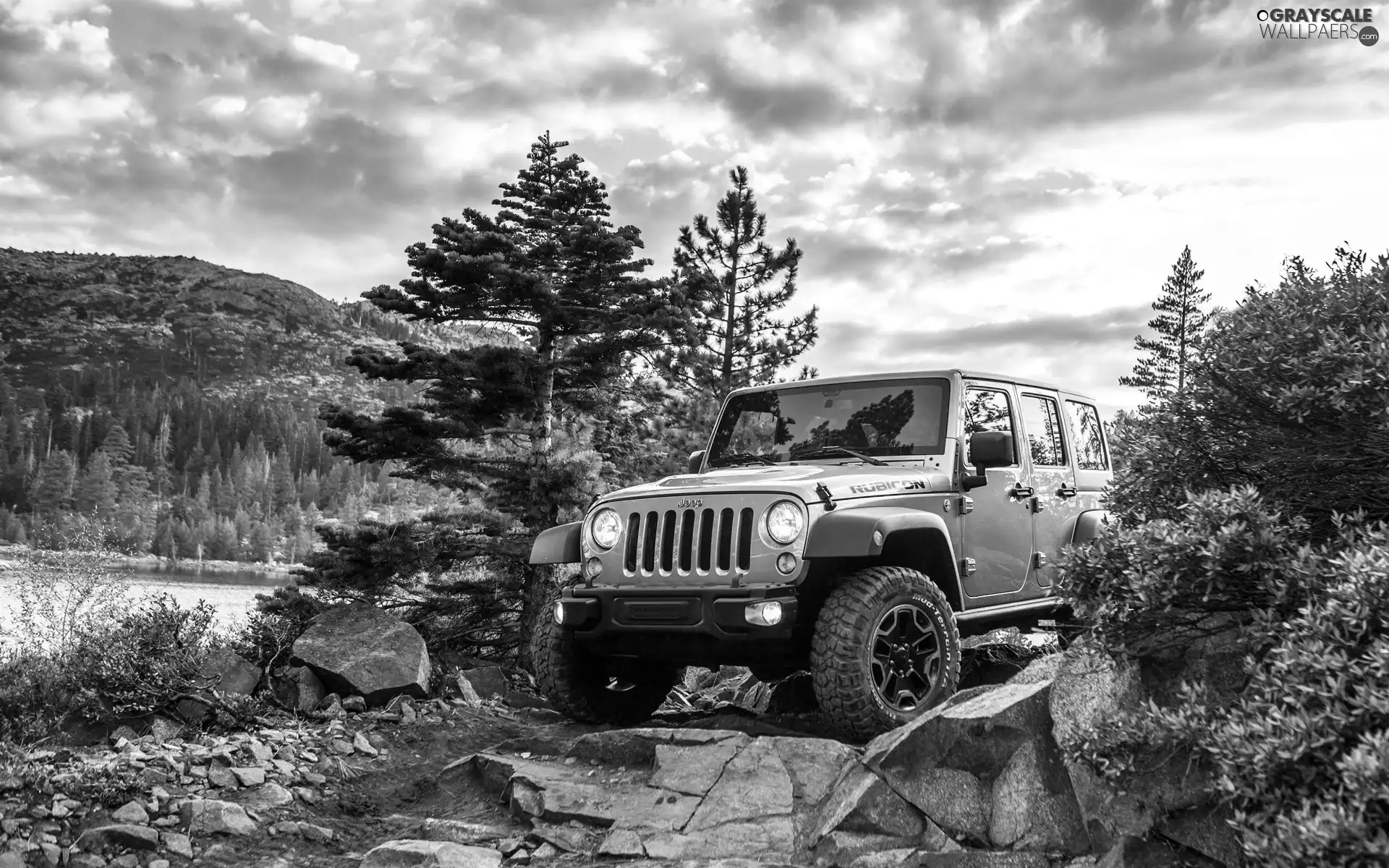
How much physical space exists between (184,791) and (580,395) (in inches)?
408

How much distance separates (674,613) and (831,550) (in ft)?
3.33

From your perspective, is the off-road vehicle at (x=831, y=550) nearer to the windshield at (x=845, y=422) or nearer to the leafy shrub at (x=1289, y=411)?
the windshield at (x=845, y=422)

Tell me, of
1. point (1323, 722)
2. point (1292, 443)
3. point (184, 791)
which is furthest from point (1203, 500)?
point (184, 791)

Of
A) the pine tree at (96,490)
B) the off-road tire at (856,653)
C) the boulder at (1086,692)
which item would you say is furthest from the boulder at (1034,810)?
the pine tree at (96,490)

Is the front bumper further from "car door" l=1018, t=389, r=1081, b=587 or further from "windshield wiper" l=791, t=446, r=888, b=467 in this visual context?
"car door" l=1018, t=389, r=1081, b=587

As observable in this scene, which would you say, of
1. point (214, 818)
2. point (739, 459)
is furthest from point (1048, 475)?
point (214, 818)

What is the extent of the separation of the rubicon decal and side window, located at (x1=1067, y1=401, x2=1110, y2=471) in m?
2.49

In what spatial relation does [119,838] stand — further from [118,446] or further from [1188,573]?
[118,446]

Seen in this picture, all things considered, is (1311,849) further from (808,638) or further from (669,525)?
(669,525)

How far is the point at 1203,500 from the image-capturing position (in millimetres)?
3916

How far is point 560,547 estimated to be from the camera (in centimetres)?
684

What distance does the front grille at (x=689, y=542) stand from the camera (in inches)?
233

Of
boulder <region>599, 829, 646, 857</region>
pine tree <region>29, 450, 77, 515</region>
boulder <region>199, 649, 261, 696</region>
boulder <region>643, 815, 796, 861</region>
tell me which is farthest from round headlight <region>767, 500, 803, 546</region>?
pine tree <region>29, 450, 77, 515</region>

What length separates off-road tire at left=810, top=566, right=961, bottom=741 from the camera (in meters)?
5.56
